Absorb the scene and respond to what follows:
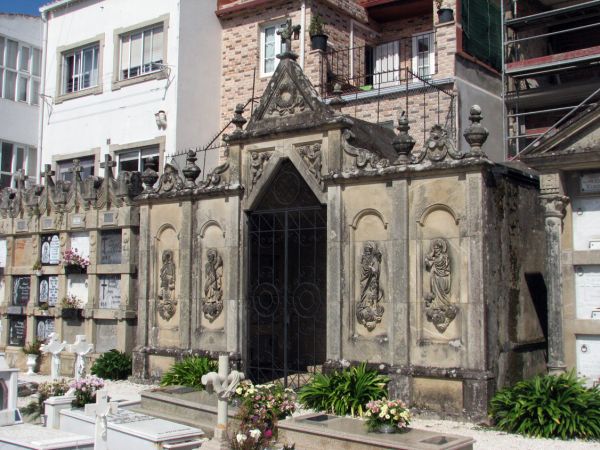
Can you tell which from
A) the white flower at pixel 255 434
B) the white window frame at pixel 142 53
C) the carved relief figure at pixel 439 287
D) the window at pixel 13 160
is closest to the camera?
the white flower at pixel 255 434

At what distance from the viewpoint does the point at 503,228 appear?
11.8m

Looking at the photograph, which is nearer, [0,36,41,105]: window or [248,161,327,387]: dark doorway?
[248,161,327,387]: dark doorway

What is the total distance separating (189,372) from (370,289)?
12.9ft

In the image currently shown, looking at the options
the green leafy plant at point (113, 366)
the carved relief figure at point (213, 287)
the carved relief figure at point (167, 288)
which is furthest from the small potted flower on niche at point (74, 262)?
the carved relief figure at point (213, 287)

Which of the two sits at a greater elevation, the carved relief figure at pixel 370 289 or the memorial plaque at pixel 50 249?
the memorial plaque at pixel 50 249

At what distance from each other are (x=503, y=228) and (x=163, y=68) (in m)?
12.7

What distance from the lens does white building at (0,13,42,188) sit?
A: 2536 cm

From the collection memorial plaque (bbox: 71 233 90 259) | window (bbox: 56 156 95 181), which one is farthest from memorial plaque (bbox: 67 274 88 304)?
window (bbox: 56 156 95 181)

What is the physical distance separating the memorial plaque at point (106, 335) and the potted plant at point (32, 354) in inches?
75.5

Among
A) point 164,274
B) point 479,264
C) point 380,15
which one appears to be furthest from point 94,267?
point 380,15

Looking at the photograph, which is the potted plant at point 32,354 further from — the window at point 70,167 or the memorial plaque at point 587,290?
the memorial plaque at point 587,290

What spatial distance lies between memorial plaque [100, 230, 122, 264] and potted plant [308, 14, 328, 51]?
23.9 feet

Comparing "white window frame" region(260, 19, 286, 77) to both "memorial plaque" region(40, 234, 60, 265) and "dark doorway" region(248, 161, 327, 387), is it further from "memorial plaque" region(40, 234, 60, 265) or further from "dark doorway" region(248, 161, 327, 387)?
"memorial plaque" region(40, 234, 60, 265)

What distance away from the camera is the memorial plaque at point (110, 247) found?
17.4 m
